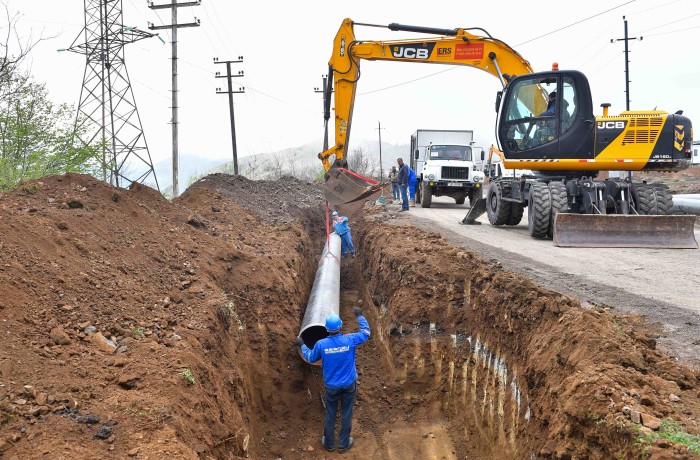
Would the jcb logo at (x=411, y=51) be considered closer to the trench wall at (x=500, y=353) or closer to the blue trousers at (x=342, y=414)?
the trench wall at (x=500, y=353)

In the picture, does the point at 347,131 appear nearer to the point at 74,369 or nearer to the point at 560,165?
the point at 560,165

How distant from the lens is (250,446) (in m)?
6.34

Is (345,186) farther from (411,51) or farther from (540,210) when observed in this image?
(540,210)

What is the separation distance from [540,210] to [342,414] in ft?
21.2

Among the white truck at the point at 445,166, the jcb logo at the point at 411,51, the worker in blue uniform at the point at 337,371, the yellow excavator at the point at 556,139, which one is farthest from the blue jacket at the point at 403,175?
the worker in blue uniform at the point at 337,371

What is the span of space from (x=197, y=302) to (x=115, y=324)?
55.5 inches

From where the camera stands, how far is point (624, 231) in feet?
34.4

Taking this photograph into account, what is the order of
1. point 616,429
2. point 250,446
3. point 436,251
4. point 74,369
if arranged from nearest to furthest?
point 616,429 < point 74,369 < point 250,446 < point 436,251

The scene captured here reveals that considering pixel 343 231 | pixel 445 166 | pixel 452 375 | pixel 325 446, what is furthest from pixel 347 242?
pixel 325 446

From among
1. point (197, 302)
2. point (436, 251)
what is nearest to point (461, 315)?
point (436, 251)

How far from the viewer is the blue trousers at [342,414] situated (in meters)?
7.30

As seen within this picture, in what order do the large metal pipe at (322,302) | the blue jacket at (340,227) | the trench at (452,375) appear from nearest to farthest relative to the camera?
the trench at (452,375), the large metal pipe at (322,302), the blue jacket at (340,227)

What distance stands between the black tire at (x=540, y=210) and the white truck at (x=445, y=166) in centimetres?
806

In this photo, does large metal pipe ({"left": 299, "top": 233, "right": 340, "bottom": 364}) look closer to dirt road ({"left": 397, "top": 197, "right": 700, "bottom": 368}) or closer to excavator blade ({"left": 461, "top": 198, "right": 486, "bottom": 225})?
dirt road ({"left": 397, "top": 197, "right": 700, "bottom": 368})
